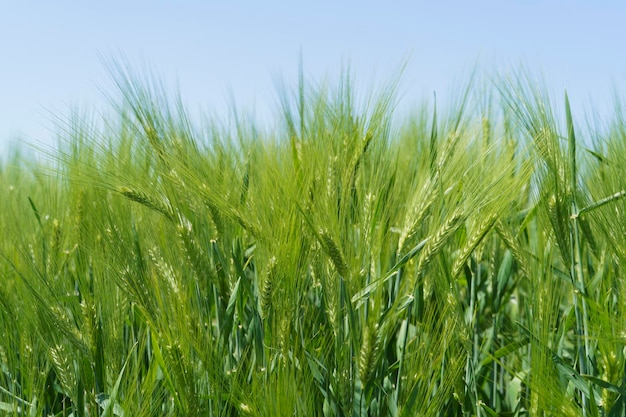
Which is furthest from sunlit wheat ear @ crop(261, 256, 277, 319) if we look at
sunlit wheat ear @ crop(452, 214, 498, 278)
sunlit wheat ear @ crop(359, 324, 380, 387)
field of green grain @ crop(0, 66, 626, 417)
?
sunlit wheat ear @ crop(452, 214, 498, 278)

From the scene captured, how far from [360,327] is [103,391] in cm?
49

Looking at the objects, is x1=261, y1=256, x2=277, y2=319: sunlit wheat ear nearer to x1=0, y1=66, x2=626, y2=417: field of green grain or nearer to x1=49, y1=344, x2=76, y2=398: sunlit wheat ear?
x1=0, y1=66, x2=626, y2=417: field of green grain

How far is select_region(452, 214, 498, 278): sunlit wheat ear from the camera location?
4.07ft

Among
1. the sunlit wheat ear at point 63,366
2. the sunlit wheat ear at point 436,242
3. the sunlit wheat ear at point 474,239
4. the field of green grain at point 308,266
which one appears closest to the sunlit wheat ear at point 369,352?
the field of green grain at point 308,266

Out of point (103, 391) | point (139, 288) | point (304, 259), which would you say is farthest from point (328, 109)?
point (103, 391)

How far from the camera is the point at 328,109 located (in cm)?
139

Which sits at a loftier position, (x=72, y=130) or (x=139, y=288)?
(x=72, y=130)

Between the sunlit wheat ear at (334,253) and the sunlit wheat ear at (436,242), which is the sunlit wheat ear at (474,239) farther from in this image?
the sunlit wheat ear at (334,253)

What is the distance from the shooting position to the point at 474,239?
1.26 metres

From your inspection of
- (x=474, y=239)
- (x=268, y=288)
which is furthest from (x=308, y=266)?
(x=474, y=239)

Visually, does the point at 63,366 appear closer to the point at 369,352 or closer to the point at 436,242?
the point at 369,352

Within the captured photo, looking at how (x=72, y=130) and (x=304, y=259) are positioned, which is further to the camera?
(x=72, y=130)

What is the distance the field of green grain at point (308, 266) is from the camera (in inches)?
45.1

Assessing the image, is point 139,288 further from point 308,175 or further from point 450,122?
point 450,122
